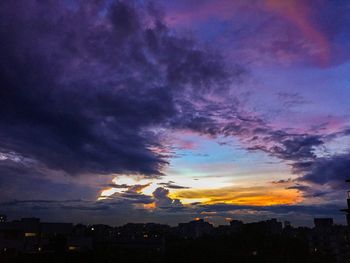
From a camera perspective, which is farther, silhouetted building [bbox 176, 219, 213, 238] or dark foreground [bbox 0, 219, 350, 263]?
silhouetted building [bbox 176, 219, 213, 238]

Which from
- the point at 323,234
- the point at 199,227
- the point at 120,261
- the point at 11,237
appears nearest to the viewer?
the point at 120,261

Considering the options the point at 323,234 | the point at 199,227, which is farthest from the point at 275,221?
the point at 323,234

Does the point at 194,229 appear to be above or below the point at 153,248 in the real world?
above

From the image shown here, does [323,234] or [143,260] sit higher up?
[323,234]

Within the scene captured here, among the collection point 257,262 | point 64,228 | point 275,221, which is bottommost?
point 257,262

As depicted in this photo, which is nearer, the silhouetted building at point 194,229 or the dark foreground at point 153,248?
the dark foreground at point 153,248

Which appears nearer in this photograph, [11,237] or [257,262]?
[11,237]

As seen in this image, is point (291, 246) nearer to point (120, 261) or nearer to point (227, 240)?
point (227, 240)

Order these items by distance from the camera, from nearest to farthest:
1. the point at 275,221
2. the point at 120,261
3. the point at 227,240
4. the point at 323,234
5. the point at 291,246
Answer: the point at 120,261 < the point at 291,246 < the point at 227,240 < the point at 323,234 < the point at 275,221

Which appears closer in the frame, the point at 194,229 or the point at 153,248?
the point at 153,248

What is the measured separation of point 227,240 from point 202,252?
18.8 metres

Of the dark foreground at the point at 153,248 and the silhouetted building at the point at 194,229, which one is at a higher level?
the silhouetted building at the point at 194,229

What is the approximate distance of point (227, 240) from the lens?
74188 millimetres

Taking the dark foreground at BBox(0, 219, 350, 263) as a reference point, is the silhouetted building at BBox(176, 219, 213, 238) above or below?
above
